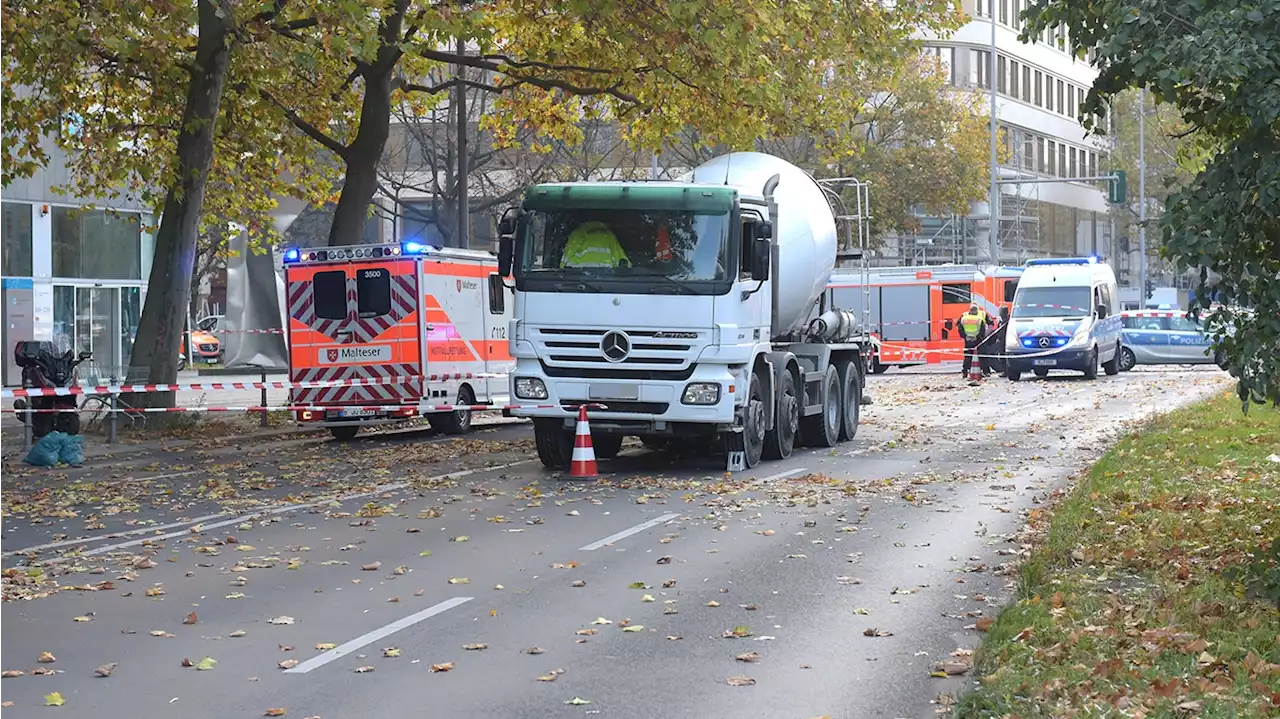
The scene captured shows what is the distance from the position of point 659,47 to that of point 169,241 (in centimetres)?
757

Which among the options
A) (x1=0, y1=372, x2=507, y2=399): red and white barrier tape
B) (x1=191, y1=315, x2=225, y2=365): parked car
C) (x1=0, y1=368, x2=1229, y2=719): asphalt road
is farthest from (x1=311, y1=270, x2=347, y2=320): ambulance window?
(x1=191, y1=315, x2=225, y2=365): parked car

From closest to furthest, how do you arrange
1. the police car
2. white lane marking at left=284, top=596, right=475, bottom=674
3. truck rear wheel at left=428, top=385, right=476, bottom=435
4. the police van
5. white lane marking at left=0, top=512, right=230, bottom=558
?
white lane marking at left=284, top=596, right=475, bottom=674 → white lane marking at left=0, top=512, right=230, bottom=558 → truck rear wheel at left=428, top=385, right=476, bottom=435 → the police van → the police car

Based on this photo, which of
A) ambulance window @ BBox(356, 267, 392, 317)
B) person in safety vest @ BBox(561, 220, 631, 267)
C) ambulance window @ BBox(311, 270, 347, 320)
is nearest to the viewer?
person in safety vest @ BBox(561, 220, 631, 267)

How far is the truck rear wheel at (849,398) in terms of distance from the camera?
23.2 meters

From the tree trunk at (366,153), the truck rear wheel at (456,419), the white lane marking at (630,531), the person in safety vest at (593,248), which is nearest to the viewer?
the white lane marking at (630,531)

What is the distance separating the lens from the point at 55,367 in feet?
78.0

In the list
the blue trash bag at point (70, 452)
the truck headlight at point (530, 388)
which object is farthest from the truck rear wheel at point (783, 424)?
the blue trash bag at point (70, 452)

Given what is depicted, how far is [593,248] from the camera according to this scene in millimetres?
18312

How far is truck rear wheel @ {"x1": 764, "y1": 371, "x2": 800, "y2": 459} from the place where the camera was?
20016 mm

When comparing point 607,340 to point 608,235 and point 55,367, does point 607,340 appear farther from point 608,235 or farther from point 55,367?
point 55,367

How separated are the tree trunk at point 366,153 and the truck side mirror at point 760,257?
10.8m

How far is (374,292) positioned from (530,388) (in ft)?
23.8

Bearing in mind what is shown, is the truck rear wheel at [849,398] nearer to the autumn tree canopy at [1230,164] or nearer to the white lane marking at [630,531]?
the white lane marking at [630,531]

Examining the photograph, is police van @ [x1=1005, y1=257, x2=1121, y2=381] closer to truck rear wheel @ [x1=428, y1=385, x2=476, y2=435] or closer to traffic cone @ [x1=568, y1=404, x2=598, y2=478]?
truck rear wheel @ [x1=428, y1=385, x2=476, y2=435]
